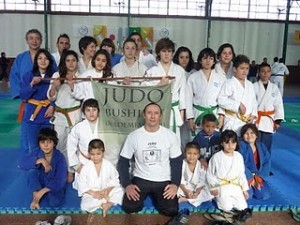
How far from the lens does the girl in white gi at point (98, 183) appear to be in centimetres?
328

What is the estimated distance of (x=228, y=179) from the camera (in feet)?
11.2

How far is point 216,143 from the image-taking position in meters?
3.89

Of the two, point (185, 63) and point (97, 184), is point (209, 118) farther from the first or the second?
point (97, 184)

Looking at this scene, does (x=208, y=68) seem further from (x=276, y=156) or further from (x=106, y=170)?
(x=276, y=156)

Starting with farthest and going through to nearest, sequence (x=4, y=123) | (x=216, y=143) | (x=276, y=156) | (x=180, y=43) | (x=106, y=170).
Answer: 1. (x=180, y=43)
2. (x=4, y=123)
3. (x=276, y=156)
4. (x=216, y=143)
5. (x=106, y=170)

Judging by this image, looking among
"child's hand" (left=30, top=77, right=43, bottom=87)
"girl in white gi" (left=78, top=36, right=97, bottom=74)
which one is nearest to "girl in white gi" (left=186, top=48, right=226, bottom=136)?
"girl in white gi" (left=78, top=36, right=97, bottom=74)

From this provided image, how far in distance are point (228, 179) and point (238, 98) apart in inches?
36.9

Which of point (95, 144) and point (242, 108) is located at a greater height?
point (242, 108)

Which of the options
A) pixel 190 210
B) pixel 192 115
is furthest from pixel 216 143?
pixel 190 210

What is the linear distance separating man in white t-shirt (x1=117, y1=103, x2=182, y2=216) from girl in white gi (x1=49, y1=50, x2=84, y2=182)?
79 cm

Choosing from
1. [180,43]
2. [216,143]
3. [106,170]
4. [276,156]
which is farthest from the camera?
[180,43]

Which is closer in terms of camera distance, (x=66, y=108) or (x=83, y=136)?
(x=83, y=136)

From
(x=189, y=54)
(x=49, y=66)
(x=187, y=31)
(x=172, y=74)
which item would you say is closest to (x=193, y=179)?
(x=172, y=74)

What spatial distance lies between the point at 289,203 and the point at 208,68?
64.7 inches
